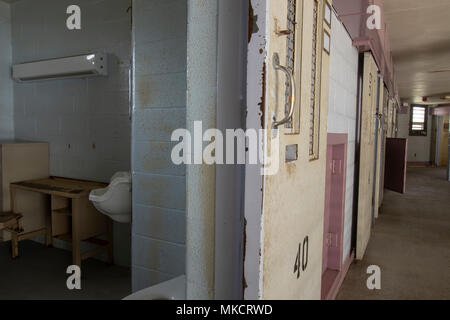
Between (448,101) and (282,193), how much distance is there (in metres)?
12.8

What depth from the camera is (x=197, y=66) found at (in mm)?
911

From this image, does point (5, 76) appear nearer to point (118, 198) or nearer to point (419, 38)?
point (118, 198)

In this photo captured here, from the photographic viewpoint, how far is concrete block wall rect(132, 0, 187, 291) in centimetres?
187

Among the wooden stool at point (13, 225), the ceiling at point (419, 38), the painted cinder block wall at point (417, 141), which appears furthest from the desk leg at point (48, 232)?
the painted cinder block wall at point (417, 141)

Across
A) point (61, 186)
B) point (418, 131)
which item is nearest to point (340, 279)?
point (61, 186)

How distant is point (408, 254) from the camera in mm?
3314

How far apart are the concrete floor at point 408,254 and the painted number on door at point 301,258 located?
139 cm

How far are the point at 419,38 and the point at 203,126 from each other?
15.2ft

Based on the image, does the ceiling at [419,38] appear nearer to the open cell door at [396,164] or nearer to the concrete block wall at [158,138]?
the open cell door at [396,164]

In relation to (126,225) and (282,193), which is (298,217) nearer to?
(282,193)

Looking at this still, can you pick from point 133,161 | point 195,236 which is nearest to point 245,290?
point 195,236

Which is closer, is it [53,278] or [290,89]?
[290,89]

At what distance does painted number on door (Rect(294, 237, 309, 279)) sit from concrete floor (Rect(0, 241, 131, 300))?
70.2 inches

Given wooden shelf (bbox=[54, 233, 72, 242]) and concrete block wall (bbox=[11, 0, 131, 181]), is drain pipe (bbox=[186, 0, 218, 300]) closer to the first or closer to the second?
concrete block wall (bbox=[11, 0, 131, 181])
